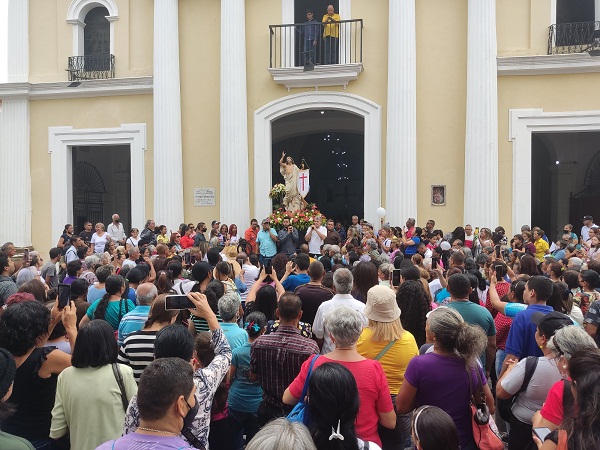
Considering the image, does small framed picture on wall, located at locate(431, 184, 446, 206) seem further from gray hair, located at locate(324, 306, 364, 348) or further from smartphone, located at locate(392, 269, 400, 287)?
gray hair, located at locate(324, 306, 364, 348)

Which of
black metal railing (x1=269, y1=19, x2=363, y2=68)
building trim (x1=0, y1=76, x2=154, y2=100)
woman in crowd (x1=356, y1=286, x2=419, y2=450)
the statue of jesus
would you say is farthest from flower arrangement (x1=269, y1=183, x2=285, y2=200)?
woman in crowd (x1=356, y1=286, x2=419, y2=450)

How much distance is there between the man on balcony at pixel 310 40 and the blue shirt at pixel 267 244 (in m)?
5.43

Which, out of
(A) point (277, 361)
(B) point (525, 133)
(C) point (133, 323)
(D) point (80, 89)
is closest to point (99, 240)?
(D) point (80, 89)

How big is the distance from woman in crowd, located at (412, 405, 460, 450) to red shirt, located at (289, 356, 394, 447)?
34.2 inches

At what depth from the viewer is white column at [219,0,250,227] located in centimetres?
1628

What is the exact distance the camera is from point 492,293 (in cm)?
565

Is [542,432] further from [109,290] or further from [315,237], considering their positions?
[315,237]

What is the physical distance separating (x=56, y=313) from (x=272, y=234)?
10.2 metres

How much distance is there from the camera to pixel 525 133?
610 inches

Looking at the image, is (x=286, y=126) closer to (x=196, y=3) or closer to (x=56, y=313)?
(x=196, y=3)

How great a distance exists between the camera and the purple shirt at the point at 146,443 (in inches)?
97.0

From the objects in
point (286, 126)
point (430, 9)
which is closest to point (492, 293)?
point (430, 9)

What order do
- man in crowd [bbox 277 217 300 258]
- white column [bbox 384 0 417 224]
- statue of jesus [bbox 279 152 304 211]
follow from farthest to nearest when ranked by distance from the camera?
1. statue of jesus [bbox 279 152 304 211]
2. white column [bbox 384 0 417 224]
3. man in crowd [bbox 277 217 300 258]

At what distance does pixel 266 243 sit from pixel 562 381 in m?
11.2
